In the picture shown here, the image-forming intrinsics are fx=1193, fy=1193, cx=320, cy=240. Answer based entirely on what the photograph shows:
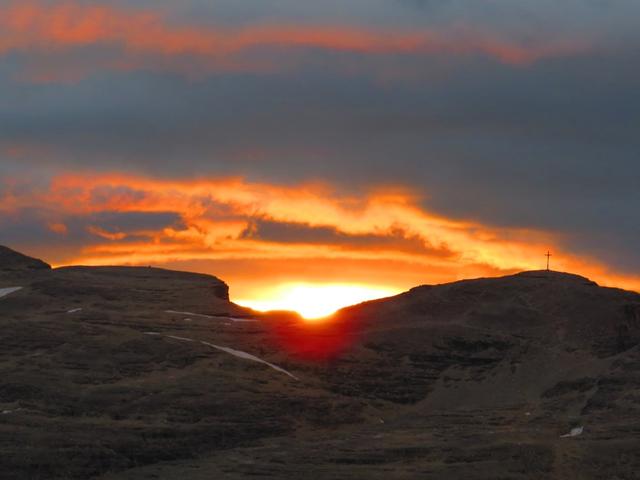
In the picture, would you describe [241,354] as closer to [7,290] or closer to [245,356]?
[245,356]

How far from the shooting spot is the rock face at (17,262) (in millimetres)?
190250

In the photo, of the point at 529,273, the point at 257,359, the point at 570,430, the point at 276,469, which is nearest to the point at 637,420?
the point at 570,430

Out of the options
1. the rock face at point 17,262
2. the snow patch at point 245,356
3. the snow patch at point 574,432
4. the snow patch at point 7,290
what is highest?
the rock face at point 17,262

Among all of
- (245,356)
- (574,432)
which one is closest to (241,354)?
(245,356)

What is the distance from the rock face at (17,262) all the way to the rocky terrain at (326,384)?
18.6m

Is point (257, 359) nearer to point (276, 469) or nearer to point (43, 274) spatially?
point (276, 469)

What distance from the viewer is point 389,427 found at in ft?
352

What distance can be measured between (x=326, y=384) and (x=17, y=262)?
8695 cm

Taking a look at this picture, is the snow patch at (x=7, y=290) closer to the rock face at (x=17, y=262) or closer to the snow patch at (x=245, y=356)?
the rock face at (x=17, y=262)

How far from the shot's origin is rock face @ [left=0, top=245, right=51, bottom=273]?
190m

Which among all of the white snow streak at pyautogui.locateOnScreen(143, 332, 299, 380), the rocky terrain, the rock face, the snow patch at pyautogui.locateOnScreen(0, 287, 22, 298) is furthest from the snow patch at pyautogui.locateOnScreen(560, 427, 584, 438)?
the rock face

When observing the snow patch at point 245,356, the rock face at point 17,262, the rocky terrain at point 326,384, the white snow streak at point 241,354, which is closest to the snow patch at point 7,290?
the rocky terrain at point 326,384

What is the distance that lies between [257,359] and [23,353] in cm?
2462

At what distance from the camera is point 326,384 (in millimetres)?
124125
